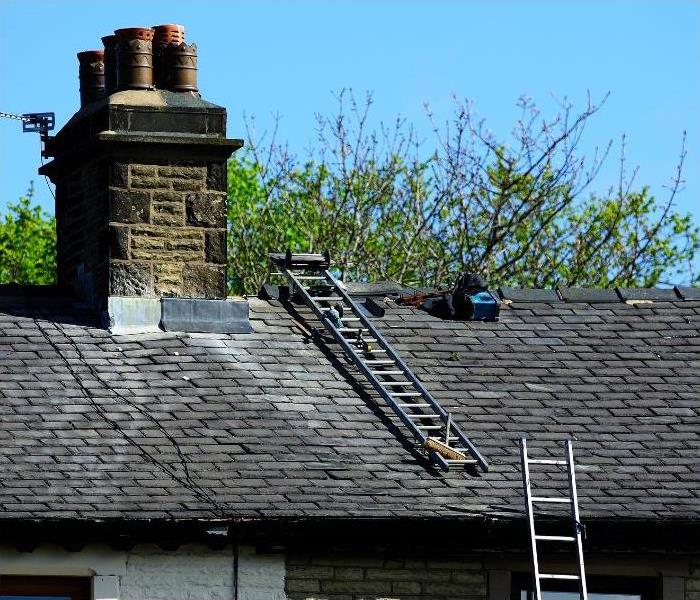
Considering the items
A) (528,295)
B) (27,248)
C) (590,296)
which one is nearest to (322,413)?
(528,295)

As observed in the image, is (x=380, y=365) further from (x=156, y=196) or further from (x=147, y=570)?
(x=147, y=570)

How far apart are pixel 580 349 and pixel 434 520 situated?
3500mm

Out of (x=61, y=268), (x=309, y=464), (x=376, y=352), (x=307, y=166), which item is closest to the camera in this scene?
(x=309, y=464)

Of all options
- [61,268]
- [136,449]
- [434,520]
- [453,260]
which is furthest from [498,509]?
[453,260]

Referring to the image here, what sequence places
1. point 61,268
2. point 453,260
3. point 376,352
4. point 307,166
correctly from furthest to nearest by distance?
point 307,166 → point 453,260 → point 61,268 → point 376,352

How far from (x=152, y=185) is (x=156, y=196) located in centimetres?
11

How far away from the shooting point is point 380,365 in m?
15.0

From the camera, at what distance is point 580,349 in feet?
50.9

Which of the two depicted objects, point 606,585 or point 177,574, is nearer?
point 177,574

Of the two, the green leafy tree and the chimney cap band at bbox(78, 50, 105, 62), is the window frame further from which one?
the green leafy tree

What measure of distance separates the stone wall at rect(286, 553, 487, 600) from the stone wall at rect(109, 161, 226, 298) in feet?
12.0

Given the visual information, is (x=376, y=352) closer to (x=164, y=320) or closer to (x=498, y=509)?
(x=164, y=320)

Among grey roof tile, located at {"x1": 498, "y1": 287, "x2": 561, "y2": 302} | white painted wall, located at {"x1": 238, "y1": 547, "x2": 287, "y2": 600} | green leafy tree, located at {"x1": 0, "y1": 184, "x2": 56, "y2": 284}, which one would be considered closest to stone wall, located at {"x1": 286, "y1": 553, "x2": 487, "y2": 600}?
white painted wall, located at {"x1": 238, "y1": 547, "x2": 287, "y2": 600}

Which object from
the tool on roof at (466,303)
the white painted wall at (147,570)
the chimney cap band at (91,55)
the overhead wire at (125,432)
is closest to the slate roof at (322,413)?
the overhead wire at (125,432)
